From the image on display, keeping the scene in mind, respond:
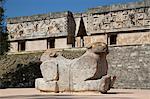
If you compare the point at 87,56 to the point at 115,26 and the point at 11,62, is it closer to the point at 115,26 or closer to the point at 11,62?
the point at 11,62

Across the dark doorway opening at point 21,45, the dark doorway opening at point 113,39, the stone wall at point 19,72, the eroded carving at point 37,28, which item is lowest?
the stone wall at point 19,72

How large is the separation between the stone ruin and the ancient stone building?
12.2 meters

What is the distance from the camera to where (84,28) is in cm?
2677

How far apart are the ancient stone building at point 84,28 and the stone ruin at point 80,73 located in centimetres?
1223

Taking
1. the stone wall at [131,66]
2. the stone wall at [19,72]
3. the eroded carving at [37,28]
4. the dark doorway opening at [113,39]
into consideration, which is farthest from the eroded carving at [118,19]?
the stone wall at [19,72]

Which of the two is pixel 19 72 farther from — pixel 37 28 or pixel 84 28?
pixel 84 28

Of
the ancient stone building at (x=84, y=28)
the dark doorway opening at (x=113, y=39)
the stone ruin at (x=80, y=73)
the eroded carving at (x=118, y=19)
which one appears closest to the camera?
the stone ruin at (x=80, y=73)

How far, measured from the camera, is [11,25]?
28.3m

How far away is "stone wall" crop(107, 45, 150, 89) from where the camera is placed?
17172mm

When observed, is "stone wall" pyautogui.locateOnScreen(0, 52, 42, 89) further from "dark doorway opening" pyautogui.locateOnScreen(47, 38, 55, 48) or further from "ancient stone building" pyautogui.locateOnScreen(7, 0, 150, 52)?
"dark doorway opening" pyautogui.locateOnScreen(47, 38, 55, 48)

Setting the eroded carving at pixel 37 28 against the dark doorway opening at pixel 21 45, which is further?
the dark doorway opening at pixel 21 45

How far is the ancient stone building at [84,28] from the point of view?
2338 cm

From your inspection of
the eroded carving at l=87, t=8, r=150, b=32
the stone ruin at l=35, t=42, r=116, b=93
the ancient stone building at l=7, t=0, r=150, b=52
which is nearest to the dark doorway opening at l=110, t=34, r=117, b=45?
the ancient stone building at l=7, t=0, r=150, b=52

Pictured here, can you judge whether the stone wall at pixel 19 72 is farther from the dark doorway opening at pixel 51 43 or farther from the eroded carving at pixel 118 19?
the eroded carving at pixel 118 19
